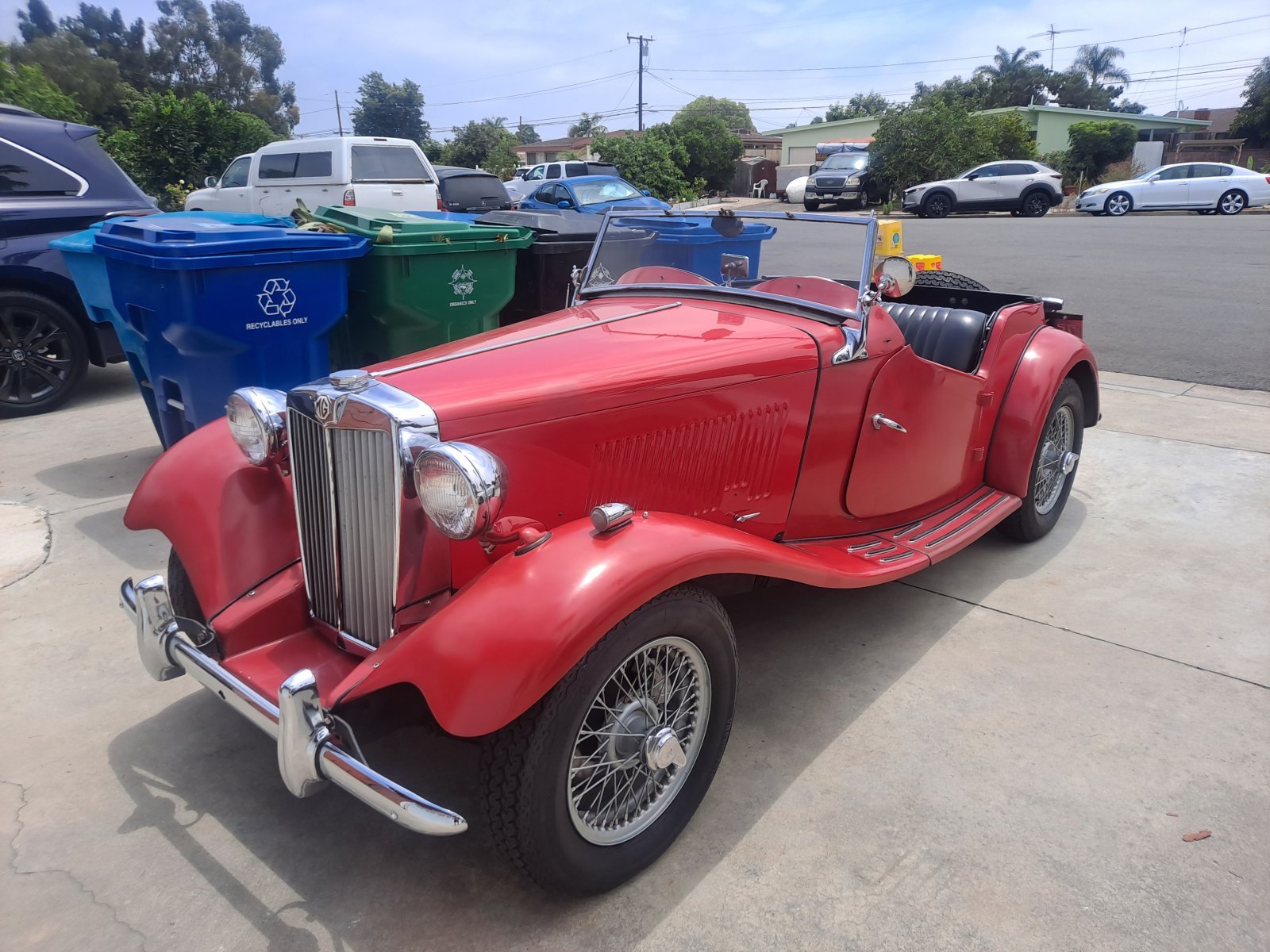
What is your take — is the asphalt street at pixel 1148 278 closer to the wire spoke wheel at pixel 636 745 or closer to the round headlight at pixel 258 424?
the wire spoke wheel at pixel 636 745

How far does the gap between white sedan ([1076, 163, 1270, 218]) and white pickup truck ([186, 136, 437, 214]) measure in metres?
18.1

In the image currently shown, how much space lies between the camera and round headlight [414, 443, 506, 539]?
196cm

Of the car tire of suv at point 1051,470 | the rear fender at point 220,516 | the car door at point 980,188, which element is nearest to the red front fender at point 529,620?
the rear fender at point 220,516

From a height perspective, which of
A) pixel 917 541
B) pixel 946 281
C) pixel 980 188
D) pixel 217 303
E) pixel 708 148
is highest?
pixel 708 148

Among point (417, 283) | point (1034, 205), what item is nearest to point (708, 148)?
point (1034, 205)

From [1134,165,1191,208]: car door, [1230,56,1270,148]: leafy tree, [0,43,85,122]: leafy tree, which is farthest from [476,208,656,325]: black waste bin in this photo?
[1230,56,1270,148]: leafy tree

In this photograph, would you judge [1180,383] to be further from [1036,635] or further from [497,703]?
[497,703]

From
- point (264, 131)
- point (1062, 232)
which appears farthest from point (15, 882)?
point (264, 131)

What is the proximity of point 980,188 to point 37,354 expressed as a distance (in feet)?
72.5

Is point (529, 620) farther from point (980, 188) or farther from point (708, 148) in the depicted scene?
point (708, 148)

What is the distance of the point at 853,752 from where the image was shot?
8.87 feet

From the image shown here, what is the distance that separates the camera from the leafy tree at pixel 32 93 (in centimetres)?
1273

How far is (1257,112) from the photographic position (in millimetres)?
40062

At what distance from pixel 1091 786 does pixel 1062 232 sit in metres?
17.3
